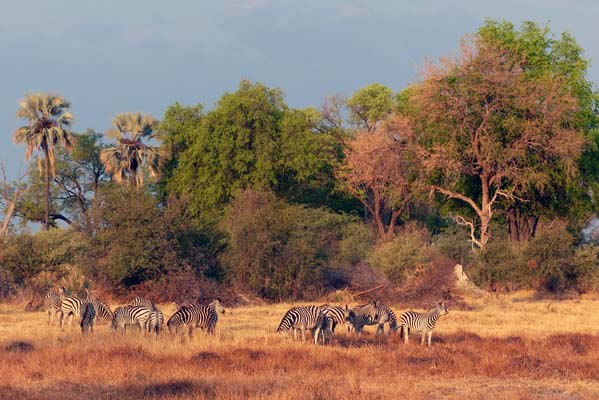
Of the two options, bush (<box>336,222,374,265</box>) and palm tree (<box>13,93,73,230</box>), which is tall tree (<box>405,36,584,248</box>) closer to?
bush (<box>336,222,374,265</box>)

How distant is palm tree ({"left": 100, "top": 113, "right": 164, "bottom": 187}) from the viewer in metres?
55.3

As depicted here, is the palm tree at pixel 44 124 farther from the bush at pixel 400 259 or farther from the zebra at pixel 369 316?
the zebra at pixel 369 316

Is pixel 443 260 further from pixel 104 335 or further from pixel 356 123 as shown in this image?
pixel 356 123

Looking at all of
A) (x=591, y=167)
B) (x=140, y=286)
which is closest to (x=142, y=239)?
(x=140, y=286)

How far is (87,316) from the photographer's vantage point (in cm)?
2159

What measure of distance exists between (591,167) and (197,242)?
21.6 meters

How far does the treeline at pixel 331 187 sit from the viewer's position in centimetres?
3559

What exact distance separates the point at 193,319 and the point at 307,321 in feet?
9.00

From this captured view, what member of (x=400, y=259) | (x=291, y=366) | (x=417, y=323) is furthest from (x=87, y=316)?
(x=400, y=259)

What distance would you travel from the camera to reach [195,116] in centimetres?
5744

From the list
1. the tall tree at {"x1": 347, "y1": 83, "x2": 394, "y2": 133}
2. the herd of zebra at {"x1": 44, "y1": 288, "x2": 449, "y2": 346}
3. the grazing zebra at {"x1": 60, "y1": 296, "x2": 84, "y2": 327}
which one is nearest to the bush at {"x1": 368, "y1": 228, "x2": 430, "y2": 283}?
the herd of zebra at {"x1": 44, "y1": 288, "x2": 449, "y2": 346}

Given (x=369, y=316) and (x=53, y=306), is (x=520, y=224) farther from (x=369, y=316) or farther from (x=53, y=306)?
(x=53, y=306)

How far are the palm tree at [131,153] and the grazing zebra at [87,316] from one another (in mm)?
33689

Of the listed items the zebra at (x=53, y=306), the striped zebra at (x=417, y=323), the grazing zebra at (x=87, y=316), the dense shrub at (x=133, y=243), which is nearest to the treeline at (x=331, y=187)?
the dense shrub at (x=133, y=243)
